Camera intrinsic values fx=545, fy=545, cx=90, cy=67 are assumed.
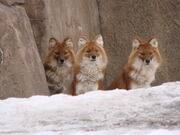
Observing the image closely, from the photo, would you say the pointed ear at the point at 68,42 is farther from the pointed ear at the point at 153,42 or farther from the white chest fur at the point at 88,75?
the pointed ear at the point at 153,42

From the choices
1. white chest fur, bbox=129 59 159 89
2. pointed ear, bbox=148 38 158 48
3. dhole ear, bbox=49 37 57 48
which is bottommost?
white chest fur, bbox=129 59 159 89

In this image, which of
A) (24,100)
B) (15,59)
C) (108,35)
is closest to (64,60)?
(108,35)

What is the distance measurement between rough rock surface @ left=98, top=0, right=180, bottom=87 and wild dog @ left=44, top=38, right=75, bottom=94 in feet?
4.99

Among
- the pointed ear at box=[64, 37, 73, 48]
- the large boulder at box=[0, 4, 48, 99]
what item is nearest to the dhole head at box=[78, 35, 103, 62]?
the pointed ear at box=[64, 37, 73, 48]

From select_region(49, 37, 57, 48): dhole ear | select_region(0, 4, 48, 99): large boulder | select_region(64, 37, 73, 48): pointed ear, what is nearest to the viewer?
select_region(0, 4, 48, 99): large boulder

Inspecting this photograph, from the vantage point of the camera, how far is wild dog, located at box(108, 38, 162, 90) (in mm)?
10062

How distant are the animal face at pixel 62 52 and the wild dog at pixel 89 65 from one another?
184 millimetres

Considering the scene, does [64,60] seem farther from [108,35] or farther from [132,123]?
[132,123]

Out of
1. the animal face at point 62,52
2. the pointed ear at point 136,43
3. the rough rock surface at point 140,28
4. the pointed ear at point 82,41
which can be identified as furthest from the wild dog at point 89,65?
the rough rock surface at point 140,28

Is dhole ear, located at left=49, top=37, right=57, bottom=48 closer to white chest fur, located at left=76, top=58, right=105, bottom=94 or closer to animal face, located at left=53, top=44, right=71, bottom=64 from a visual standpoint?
animal face, located at left=53, top=44, right=71, bottom=64

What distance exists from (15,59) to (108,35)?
4.18 metres

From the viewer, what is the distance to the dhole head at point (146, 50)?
34.0 feet

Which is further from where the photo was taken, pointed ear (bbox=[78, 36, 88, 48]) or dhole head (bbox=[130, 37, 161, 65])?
dhole head (bbox=[130, 37, 161, 65])

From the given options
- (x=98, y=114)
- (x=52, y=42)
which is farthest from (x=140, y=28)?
(x=98, y=114)
